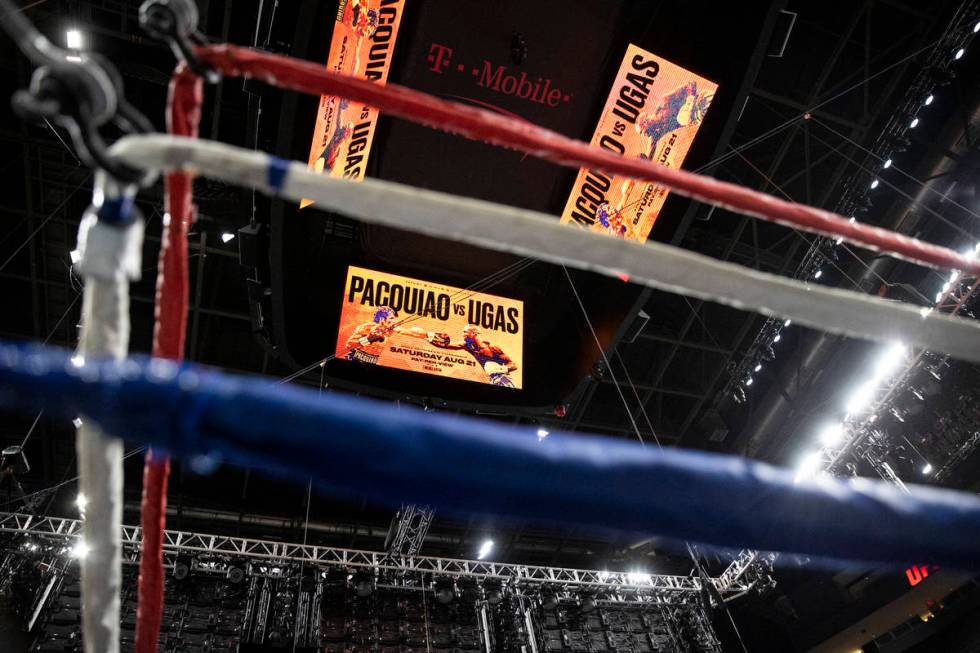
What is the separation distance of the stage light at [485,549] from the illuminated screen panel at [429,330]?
22.8 feet

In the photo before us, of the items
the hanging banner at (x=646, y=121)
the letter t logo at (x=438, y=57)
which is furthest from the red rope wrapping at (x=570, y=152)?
the letter t logo at (x=438, y=57)

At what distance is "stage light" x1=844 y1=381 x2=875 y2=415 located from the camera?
772 centimetres

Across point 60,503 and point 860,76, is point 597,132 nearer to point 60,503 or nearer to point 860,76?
point 860,76

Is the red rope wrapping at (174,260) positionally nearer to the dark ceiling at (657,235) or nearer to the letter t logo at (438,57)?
the dark ceiling at (657,235)

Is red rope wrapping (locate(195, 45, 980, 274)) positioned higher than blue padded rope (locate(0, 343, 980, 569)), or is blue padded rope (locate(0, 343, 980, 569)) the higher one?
red rope wrapping (locate(195, 45, 980, 274))

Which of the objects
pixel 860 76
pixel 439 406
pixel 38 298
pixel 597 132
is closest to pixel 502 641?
pixel 439 406

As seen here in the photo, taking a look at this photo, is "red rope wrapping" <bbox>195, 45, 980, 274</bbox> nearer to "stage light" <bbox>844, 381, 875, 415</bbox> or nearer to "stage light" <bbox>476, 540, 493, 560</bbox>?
"stage light" <bbox>844, 381, 875, 415</bbox>

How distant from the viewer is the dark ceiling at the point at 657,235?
552 centimetres

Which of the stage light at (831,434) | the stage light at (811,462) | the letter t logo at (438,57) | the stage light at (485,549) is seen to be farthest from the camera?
the stage light at (485,549)

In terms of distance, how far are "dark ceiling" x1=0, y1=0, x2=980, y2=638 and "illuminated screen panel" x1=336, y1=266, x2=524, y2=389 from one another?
0.43 m

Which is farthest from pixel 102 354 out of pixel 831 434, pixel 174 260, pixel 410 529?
pixel 831 434

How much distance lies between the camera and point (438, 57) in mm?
4484

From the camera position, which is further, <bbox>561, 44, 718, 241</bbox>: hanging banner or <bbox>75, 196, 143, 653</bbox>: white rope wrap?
<bbox>561, 44, 718, 241</bbox>: hanging banner

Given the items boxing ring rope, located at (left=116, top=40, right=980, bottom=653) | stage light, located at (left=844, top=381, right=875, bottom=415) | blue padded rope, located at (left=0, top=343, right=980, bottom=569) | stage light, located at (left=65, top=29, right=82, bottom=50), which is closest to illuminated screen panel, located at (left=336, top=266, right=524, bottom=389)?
stage light, located at (left=65, top=29, right=82, bottom=50)
